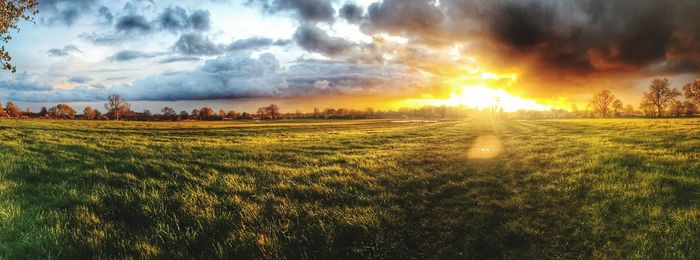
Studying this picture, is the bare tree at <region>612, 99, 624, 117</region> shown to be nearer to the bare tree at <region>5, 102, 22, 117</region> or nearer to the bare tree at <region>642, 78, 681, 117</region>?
the bare tree at <region>642, 78, 681, 117</region>

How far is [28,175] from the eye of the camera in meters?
11.8

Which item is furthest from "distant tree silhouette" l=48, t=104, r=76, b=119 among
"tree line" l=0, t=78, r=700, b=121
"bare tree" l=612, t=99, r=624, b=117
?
"bare tree" l=612, t=99, r=624, b=117

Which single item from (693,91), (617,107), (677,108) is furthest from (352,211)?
(617,107)

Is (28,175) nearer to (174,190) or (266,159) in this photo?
(174,190)

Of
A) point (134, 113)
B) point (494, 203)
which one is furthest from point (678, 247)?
point (134, 113)

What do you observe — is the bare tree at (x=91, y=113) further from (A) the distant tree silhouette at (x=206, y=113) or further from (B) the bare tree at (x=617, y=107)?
(B) the bare tree at (x=617, y=107)

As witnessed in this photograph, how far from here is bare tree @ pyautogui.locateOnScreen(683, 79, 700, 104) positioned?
6856cm

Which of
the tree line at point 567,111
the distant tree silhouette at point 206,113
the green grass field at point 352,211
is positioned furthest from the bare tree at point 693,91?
the distant tree silhouette at point 206,113

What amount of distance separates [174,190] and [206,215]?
A: 322cm

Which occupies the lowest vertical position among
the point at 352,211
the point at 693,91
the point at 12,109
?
the point at 352,211

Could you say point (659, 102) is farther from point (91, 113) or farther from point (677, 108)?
point (91, 113)

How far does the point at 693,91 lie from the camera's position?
69.5 metres

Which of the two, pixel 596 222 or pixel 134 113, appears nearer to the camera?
pixel 596 222

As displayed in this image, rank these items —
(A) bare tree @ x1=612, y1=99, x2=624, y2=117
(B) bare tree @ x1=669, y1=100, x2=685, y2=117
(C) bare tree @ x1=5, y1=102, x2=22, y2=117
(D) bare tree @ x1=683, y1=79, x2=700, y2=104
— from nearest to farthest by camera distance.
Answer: (D) bare tree @ x1=683, y1=79, x2=700, y2=104 < (B) bare tree @ x1=669, y1=100, x2=685, y2=117 < (A) bare tree @ x1=612, y1=99, x2=624, y2=117 < (C) bare tree @ x1=5, y1=102, x2=22, y2=117
